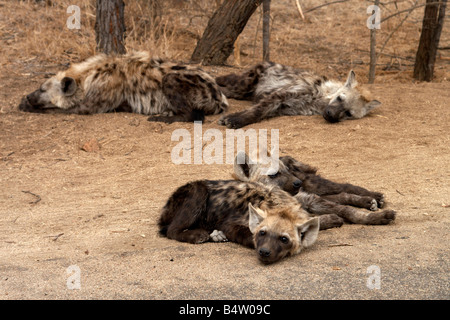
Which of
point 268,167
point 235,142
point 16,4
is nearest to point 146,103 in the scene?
point 235,142

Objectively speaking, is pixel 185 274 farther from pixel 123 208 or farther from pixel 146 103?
pixel 146 103

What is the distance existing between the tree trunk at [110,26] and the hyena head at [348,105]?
267 cm

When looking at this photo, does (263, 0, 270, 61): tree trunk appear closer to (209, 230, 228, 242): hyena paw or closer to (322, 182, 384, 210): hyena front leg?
(322, 182, 384, 210): hyena front leg

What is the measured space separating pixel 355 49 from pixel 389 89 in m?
2.95

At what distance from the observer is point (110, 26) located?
269 inches

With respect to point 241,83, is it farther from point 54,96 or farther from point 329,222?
point 329,222

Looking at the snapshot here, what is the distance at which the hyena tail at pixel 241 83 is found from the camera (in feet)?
21.9

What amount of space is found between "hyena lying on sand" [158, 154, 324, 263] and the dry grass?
13.4 ft

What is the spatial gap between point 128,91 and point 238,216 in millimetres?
3148

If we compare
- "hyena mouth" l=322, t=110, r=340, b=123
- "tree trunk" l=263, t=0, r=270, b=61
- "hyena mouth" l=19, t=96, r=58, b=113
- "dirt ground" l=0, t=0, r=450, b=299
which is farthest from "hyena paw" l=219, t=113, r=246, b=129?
"tree trunk" l=263, t=0, r=270, b=61

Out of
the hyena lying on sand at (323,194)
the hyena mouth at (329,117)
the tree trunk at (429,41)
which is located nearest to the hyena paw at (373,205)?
the hyena lying on sand at (323,194)

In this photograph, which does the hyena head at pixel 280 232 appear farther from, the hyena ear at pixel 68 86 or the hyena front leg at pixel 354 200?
the hyena ear at pixel 68 86

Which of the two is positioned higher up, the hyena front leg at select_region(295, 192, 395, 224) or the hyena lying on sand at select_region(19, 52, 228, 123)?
the hyena lying on sand at select_region(19, 52, 228, 123)

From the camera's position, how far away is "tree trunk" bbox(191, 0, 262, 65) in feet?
23.3
